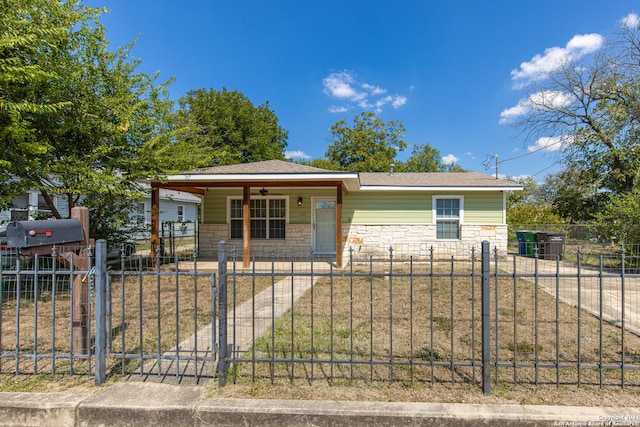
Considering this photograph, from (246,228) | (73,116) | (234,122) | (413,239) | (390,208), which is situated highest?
(234,122)

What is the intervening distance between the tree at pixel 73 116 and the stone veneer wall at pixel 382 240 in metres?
4.11

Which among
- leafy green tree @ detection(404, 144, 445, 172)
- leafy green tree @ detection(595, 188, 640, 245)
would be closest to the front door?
leafy green tree @ detection(595, 188, 640, 245)

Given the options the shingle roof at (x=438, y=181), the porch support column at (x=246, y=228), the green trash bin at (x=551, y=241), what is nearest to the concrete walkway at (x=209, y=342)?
the porch support column at (x=246, y=228)

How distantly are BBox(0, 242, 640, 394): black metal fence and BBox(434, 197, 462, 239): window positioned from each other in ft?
16.6

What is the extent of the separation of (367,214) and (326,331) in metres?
8.37

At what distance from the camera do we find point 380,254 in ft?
40.5

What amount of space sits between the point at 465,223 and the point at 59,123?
1197 centimetres

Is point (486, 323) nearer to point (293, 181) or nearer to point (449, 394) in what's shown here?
point (449, 394)

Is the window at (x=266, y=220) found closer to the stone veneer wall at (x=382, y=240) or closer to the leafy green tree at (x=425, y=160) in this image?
the stone veneer wall at (x=382, y=240)

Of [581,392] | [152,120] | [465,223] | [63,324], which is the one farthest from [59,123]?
[465,223]

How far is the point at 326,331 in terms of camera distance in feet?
14.8

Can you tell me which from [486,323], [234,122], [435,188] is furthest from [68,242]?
[234,122]

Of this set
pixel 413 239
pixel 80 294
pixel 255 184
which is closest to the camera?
pixel 80 294

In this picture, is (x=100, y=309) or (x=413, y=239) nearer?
(x=100, y=309)
